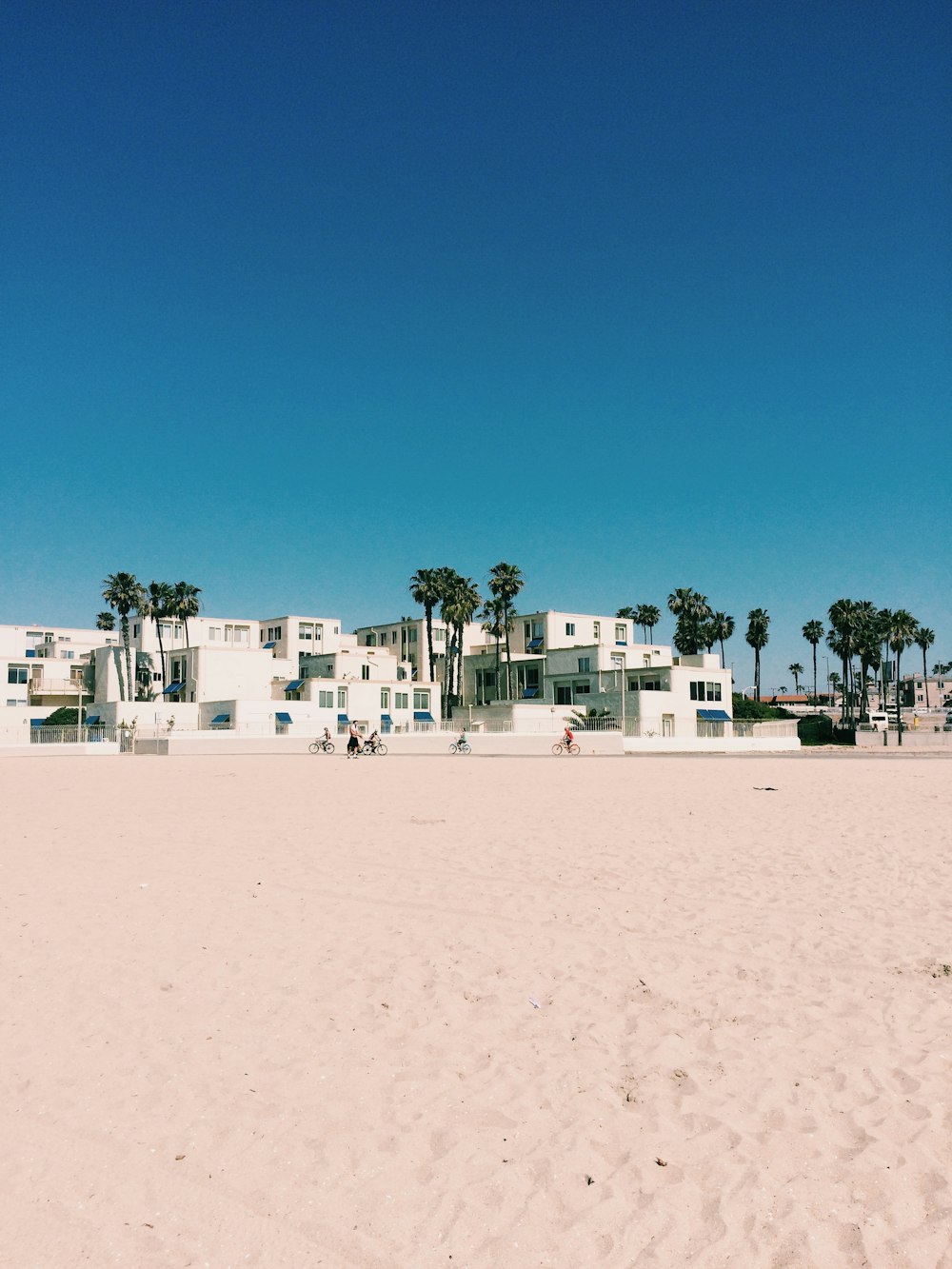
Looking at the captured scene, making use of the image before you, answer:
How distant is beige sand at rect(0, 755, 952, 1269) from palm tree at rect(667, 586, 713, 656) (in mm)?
99019

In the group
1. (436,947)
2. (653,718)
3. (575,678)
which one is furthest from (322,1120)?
(575,678)

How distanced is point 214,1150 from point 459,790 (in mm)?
18047

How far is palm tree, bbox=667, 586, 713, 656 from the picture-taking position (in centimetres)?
10919

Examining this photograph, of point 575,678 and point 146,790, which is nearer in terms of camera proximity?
point 146,790

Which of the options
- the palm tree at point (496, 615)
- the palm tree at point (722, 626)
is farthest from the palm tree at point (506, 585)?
the palm tree at point (722, 626)

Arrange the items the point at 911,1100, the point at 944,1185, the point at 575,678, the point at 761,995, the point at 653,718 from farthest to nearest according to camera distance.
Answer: the point at 575,678 < the point at 653,718 < the point at 761,995 < the point at 911,1100 < the point at 944,1185

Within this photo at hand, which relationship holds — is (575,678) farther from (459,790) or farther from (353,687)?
(459,790)

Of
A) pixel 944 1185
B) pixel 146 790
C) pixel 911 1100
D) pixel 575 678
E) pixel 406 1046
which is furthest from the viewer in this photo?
pixel 575 678

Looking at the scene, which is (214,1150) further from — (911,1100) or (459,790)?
(459,790)

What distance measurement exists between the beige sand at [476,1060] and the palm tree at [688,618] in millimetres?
99019

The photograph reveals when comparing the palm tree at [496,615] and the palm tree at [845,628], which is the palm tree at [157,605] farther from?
the palm tree at [845,628]

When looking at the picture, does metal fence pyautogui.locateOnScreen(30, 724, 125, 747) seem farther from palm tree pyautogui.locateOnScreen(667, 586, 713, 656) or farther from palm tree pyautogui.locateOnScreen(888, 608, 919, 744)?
palm tree pyautogui.locateOnScreen(888, 608, 919, 744)

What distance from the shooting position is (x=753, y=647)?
121 metres

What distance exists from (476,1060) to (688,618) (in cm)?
10821
